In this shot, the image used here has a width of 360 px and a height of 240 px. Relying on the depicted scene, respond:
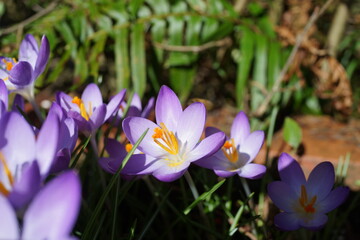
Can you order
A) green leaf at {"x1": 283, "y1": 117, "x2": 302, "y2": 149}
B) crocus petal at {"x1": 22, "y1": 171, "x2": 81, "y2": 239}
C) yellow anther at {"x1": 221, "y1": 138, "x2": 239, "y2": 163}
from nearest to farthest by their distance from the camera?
1. crocus petal at {"x1": 22, "y1": 171, "x2": 81, "y2": 239}
2. yellow anther at {"x1": 221, "y1": 138, "x2": 239, "y2": 163}
3. green leaf at {"x1": 283, "y1": 117, "x2": 302, "y2": 149}

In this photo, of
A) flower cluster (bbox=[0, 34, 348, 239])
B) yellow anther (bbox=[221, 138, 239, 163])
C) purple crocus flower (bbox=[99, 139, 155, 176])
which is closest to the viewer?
flower cluster (bbox=[0, 34, 348, 239])

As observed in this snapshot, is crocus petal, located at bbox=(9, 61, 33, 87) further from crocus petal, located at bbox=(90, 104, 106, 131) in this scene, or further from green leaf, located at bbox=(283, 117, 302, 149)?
green leaf, located at bbox=(283, 117, 302, 149)

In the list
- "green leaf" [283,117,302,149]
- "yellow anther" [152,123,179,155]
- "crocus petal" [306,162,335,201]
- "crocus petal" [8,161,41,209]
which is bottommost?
"green leaf" [283,117,302,149]

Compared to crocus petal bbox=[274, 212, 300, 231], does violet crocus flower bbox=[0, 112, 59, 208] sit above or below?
above

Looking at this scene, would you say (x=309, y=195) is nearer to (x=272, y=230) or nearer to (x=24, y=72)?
(x=272, y=230)

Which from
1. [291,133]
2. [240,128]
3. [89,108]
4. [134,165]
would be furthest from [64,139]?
[291,133]

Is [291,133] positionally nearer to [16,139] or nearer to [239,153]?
[239,153]

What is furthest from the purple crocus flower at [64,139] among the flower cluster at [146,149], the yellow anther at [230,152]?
the yellow anther at [230,152]

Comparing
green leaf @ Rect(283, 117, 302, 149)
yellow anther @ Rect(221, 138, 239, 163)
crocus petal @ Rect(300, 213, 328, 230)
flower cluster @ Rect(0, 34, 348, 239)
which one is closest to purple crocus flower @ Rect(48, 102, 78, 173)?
flower cluster @ Rect(0, 34, 348, 239)
